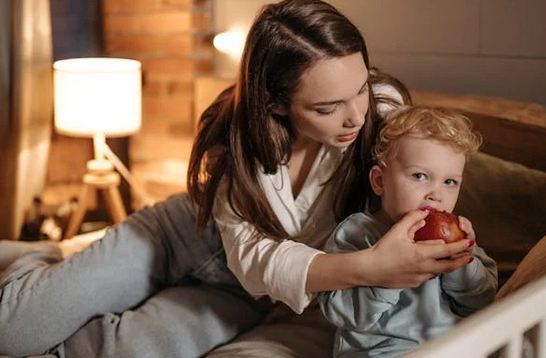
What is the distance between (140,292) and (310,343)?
454 millimetres

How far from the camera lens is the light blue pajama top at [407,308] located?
4.14 feet

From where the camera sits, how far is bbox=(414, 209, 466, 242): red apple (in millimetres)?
1189

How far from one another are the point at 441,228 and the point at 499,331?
13.7 inches

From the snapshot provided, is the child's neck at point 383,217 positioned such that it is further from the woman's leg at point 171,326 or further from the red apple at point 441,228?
the woman's leg at point 171,326

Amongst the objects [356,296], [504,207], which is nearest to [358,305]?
[356,296]

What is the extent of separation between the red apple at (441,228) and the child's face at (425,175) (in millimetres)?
38

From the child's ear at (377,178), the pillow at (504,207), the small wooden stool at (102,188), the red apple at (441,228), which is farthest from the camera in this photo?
the small wooden stool at (102,188)

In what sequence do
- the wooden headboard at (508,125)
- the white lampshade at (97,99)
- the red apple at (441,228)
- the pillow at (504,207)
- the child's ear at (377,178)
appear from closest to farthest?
1. the red apple at (441,228)
2. the child's ear at (377,178)
3. the pillow at (504,207)
4. the wooden headboard at (508,125)
5. the white lampshade at (97,99)

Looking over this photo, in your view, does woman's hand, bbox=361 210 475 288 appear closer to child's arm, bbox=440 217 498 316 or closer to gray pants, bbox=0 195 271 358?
child's arm, bbox=440 217 498 316

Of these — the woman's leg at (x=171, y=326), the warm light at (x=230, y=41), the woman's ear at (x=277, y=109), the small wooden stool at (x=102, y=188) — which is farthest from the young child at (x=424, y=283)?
the small wooden stool at (x=102, y=188)

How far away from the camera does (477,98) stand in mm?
2004

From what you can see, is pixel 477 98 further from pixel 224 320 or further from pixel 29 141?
pixel 29 141

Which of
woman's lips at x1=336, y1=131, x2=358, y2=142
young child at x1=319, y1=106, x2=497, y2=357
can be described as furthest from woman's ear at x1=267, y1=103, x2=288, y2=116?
young child at x1=319, y1=106, x2=497, y2=357

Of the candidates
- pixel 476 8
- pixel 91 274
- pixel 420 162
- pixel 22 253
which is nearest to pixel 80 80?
pixel 22 253
